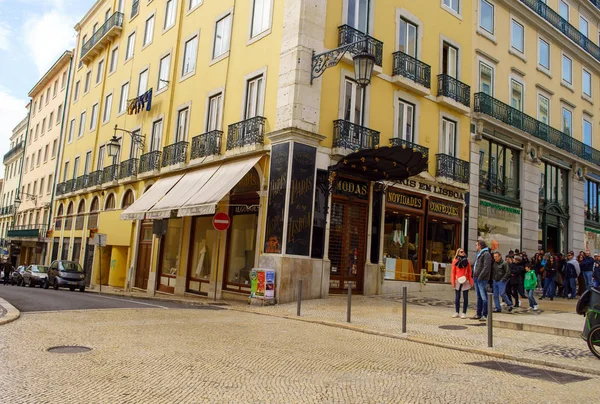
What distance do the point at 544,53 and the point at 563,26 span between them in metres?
2.57

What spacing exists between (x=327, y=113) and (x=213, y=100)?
5.77 meters

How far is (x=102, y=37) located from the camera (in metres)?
31.5

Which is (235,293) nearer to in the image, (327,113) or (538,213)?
(327,113)

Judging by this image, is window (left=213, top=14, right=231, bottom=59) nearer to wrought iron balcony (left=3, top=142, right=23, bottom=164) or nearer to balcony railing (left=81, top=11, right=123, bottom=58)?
balcony railing (left=81, top=11, right=123, bottom=58)

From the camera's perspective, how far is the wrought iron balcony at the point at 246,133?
16188mm

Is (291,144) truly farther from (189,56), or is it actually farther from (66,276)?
(66,276)

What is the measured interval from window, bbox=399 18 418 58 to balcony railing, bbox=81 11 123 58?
18678 millimetres

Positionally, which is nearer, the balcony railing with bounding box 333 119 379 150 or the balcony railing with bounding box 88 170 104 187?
the balcony railing with bounding box 333 119 379 150

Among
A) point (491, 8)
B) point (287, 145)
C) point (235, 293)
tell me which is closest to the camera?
point (287, 145)

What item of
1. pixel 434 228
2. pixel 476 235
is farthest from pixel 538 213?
pixel 434 228

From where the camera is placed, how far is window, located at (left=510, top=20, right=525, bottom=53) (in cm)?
2378

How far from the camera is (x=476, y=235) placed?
67.6 ft

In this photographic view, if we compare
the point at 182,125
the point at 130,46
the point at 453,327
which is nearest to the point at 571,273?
the point at 453,327

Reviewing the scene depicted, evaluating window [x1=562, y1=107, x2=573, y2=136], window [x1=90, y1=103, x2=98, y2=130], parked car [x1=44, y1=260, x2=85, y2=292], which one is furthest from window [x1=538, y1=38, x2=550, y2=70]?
window [x1=90, y1=103, x2=98, y2=130]
